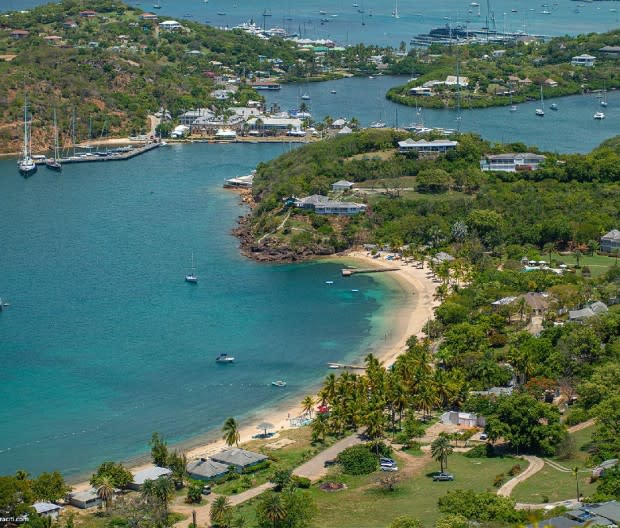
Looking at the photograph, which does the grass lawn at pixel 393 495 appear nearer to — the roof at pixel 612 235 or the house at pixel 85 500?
the house at pixel 85 500

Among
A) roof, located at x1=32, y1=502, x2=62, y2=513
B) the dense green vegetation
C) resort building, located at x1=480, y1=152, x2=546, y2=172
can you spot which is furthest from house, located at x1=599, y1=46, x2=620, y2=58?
roof, located at x1=32, y1=502, x2=62, y2=513

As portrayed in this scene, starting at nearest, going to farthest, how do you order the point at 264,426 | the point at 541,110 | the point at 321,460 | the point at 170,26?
the point at 321,460, the point at 264,426, the point at 541,110, the point at 170,26

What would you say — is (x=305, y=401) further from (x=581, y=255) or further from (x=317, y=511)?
(x=581, y=255)

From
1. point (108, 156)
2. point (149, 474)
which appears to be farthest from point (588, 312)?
point (108, 156)

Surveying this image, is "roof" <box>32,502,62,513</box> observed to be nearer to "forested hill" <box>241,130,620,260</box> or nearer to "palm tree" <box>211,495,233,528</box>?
"palm tree" <box>211,495,233,528</box>

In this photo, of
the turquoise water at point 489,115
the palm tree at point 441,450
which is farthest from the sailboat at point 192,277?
the turquoise water at point 489,115

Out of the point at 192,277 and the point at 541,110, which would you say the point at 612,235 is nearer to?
the point at 192,277
